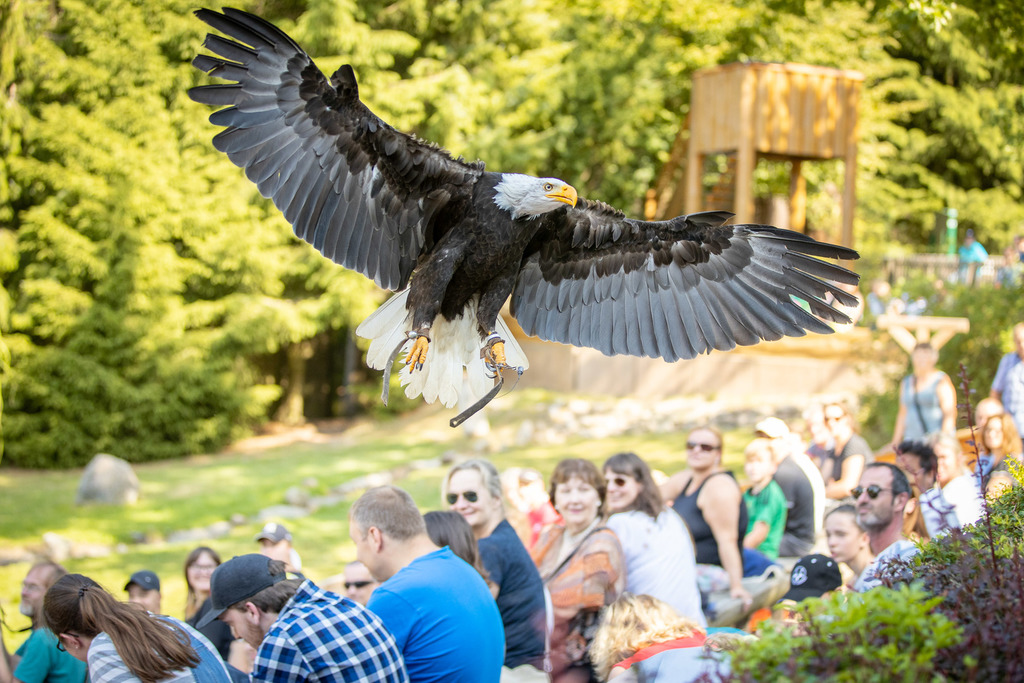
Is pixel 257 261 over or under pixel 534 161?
under

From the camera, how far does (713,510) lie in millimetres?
4430

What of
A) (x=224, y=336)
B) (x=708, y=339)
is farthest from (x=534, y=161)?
(x=708, y=339)

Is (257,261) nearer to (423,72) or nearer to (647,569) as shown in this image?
(423,72)

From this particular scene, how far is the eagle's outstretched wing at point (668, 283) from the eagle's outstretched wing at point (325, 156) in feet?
2.01

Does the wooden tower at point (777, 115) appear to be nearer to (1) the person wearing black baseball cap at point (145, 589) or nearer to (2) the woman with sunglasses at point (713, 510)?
(2) the woman with sunglasses at point (713, 510)

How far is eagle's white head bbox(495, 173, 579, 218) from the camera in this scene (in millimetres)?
3201

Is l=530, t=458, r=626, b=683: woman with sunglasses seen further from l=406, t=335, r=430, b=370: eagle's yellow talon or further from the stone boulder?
the stone boulder

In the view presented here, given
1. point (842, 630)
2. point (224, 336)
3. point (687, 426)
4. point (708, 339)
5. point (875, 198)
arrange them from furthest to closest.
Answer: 1. point (875, 198)
2. point (224, 336)
3. point (687, 426)
4. point (708, 339)
5. point (842, 630)

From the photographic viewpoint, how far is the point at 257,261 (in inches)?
532

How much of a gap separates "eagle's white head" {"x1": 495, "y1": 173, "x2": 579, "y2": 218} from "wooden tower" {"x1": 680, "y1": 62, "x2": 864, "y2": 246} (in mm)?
9447

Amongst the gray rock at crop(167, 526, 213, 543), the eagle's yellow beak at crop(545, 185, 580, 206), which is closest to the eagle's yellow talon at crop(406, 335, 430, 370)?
the eagle's yellow beak at crop(545, 185, 580, 206)

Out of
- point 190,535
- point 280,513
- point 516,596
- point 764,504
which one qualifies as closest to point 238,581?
point 516,596

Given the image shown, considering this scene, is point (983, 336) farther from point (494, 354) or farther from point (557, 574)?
point (494, 354)

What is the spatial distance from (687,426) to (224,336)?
714 cm
